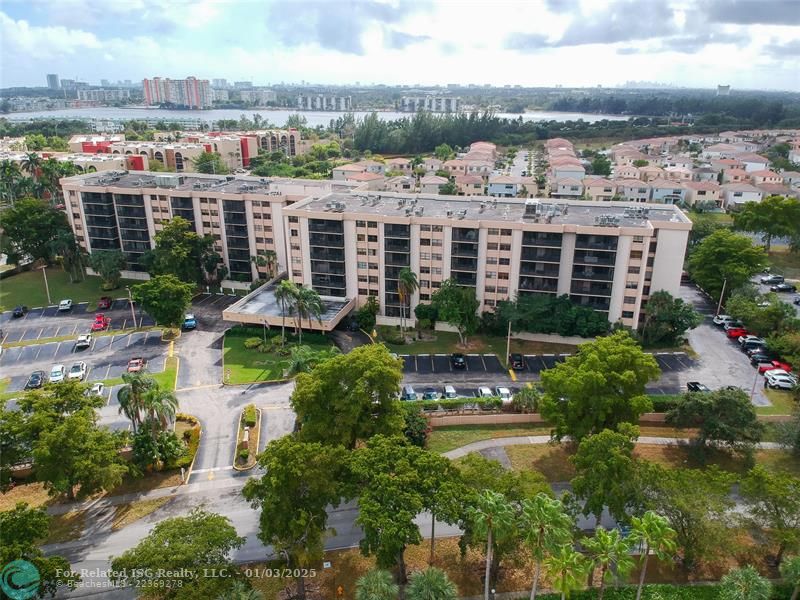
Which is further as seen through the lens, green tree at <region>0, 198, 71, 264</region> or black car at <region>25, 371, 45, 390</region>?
green tree at <region>0, 198, 71, 264</region>

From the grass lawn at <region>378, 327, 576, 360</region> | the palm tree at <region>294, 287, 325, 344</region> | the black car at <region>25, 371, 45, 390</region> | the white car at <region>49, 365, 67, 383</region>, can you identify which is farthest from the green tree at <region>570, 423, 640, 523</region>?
the black car at <region>25, 371, 45, 390</region>

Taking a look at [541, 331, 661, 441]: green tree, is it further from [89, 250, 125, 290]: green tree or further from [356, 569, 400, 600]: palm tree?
[89, 250, 125, 290]: green tree

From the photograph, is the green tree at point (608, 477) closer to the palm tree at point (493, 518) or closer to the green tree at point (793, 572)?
the green tree at point (793, 572)

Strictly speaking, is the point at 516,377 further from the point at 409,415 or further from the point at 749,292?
the point at 749,292

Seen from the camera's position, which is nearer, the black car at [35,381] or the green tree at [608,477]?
the green tree at [608,477]

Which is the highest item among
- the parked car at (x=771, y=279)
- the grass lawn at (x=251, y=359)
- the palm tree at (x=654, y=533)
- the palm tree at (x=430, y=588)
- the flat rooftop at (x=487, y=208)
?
the flat rooftop at (x=487, y=208)

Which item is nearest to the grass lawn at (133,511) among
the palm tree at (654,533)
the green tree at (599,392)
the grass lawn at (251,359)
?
the grass lawn at (251,359)

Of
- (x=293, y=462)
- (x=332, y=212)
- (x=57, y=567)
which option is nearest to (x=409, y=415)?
(x=293, y=462)
